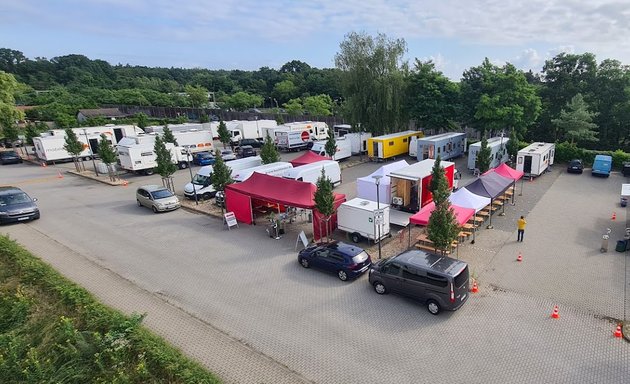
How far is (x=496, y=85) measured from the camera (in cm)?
3400

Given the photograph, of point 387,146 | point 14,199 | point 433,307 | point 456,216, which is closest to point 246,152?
point 387,146

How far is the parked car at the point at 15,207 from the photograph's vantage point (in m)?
19.1

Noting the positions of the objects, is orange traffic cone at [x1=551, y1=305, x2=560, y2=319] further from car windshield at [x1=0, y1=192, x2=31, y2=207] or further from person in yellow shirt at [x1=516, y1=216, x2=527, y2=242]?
car windshield at [x1=0, y1=192, x2=31, y2=207]

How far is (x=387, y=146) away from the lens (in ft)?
109

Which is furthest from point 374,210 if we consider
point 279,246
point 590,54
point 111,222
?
point 590,54

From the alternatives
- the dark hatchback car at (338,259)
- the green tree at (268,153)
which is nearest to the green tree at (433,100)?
the green tree at (268,153)

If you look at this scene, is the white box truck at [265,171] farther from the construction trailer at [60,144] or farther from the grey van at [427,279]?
the construction trailer at [60,144]

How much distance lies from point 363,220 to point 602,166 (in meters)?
21.2

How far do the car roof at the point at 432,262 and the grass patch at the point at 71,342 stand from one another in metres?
6.55

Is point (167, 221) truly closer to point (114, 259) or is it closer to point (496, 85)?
point (114, 259)

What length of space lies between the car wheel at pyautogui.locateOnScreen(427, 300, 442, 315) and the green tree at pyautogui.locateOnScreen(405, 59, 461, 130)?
28672 mm

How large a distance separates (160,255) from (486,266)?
13.0m

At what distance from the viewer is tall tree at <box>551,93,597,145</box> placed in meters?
30.5

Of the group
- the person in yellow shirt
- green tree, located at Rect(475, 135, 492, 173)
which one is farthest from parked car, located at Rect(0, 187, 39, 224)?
green tree, located at Rect(475, 135, 492, 173)
